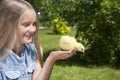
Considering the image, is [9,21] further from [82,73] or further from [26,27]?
[82,73]

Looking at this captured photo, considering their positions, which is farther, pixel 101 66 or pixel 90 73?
pixel 101 66

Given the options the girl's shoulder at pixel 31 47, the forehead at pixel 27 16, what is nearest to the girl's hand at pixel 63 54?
the girl's shoulder at pixel 31 47

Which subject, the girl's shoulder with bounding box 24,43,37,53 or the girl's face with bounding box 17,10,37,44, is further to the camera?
the girl's shoulder with bounding box 24,43,37,53

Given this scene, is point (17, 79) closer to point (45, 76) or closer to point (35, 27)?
point (45, 76)

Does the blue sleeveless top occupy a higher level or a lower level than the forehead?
lower

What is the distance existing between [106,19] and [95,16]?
0.97 feet

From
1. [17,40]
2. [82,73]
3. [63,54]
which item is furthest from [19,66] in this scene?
[82,73]

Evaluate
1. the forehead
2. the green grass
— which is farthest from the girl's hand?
the green grass

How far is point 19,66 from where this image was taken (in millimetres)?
2855

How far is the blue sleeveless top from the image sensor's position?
9.17ft

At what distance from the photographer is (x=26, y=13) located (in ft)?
9.35

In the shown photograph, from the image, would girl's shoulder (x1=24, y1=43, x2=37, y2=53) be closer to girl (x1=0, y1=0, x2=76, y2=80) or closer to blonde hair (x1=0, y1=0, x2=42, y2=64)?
girl (x1=0, y1=0, x2=76, y2=80)

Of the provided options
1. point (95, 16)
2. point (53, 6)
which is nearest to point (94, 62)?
point (95, 16)

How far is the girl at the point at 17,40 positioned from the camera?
2.82 m
